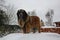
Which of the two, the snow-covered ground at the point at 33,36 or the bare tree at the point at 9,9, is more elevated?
the bare tree at the point at 9,9

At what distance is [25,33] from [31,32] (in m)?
0.07

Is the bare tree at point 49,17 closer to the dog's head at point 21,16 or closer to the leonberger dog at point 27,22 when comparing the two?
the leonberger dog at point 27,22

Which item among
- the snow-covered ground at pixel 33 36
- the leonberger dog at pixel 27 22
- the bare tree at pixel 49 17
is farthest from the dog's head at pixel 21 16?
the bare tree at pixel 49 17

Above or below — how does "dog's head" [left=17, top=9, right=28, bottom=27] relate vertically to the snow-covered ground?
above

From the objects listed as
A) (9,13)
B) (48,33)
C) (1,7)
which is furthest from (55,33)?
(1,7)

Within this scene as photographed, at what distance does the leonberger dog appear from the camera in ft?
5.34

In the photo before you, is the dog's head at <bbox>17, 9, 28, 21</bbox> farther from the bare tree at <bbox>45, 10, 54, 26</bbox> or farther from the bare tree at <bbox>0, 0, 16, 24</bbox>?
the bare tree at <bbox>45, 10, 54, 26</bbox>

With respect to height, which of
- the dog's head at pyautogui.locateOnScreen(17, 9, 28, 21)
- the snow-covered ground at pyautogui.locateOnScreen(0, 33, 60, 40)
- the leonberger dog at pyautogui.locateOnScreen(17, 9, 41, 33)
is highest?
the dog's head at pyautogui.locateOnScreen(17, 9, 28, 21)

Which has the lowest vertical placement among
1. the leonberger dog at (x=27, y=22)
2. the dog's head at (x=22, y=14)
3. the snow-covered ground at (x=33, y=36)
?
the snow-covered ground at (x=33, y=36)

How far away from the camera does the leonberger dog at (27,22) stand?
1.63 meters

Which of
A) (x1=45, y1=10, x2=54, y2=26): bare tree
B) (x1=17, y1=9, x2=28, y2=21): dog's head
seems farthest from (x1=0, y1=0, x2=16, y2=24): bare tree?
(x1=45, y1=10, x2=54, y2=26): bare tree

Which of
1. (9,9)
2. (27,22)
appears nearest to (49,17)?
(27,22)

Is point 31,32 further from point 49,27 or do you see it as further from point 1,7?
point 1,7

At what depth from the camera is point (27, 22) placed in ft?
5.38
